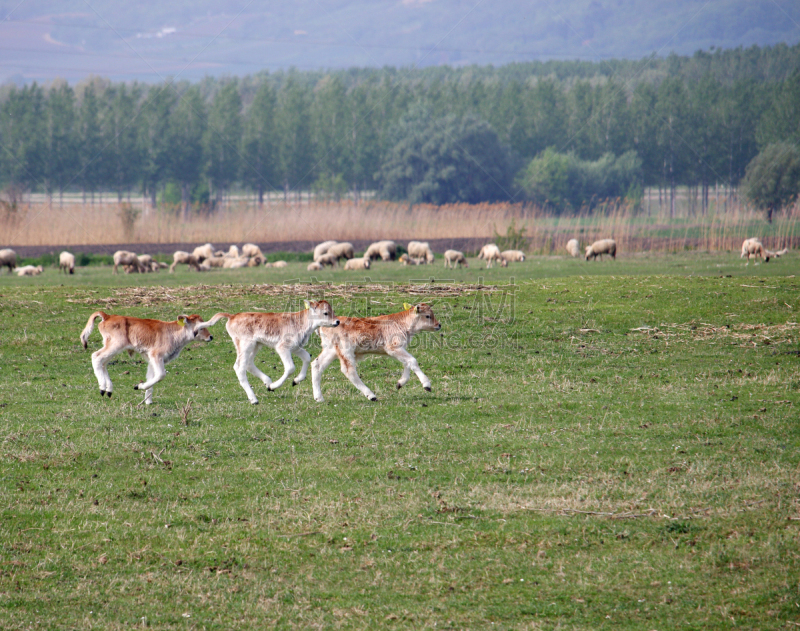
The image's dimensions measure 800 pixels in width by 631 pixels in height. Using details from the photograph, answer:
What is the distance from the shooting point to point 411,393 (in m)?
15.7

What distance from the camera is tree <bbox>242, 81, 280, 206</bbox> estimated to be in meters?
115

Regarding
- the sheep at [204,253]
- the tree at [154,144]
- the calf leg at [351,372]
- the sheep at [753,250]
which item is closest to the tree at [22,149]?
the tree at [154,144]

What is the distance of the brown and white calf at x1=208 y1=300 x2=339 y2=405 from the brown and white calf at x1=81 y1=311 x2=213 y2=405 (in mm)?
479

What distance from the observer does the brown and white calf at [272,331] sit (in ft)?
48.7

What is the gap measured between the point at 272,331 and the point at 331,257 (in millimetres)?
31099

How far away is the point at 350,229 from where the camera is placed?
66.2 meters

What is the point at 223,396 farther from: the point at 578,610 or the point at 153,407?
the point at 578,610

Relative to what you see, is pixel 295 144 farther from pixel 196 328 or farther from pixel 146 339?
pixel 146 339

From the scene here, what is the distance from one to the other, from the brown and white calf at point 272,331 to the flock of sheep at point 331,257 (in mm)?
26431

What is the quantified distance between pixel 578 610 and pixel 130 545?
453cm

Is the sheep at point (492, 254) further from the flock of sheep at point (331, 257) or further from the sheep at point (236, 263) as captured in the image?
the sheep at point (236, 263)

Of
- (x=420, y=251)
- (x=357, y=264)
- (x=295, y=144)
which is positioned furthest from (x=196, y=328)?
(x=295, y=144)

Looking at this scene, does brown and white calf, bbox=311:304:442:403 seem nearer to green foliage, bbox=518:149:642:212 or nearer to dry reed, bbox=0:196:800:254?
dry reed, bbox=0:196:800:254

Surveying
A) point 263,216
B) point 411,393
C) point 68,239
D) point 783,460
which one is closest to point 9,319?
point 411,393
